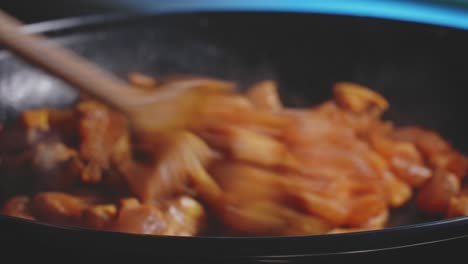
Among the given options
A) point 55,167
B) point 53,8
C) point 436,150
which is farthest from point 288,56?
point 53,8

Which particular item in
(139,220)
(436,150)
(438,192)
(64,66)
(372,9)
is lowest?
(139,220)

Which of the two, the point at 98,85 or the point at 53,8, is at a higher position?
the point at 53,8

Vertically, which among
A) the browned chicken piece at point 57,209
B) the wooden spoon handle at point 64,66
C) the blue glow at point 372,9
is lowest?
the browned chicken piece at point 57,209

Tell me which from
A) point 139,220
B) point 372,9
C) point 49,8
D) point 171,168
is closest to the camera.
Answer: point 139,220

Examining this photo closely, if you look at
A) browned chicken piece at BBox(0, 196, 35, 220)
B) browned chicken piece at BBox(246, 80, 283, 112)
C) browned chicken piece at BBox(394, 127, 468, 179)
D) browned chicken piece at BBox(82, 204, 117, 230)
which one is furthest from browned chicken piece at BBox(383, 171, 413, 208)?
browned chicken piece at BBox(0, 196, 35, 220)

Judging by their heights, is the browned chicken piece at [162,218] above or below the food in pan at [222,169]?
below

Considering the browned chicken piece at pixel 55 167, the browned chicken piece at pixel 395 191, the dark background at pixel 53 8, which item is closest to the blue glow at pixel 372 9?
the browned chicken piece at pixel 395 191

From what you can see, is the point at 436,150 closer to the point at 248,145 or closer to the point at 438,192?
the point at 438,192

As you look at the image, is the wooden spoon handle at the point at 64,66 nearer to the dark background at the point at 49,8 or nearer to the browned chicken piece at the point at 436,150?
the browned chicken piece at the point at 436,150

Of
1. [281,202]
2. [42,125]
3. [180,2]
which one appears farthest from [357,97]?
[180,2]
